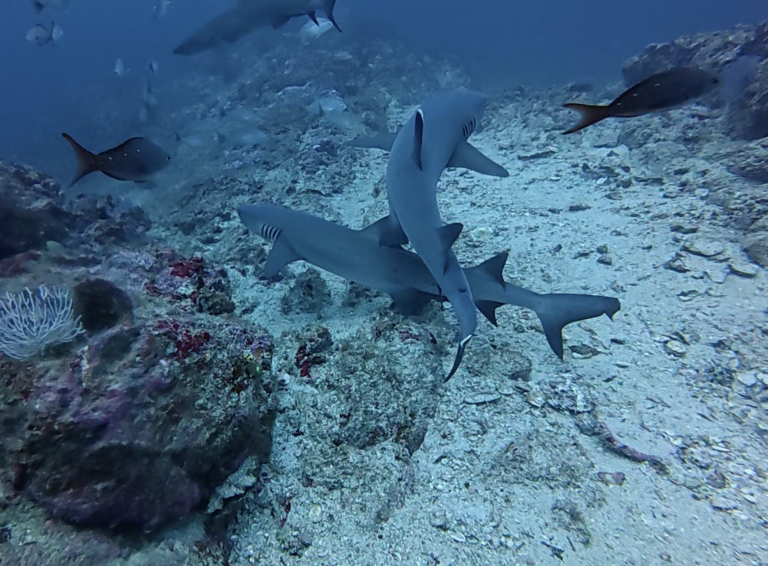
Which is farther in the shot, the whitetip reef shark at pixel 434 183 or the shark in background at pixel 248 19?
the shark in background at pixel 248 19

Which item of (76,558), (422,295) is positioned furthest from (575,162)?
(76,558)

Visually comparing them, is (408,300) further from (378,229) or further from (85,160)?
(85,160)

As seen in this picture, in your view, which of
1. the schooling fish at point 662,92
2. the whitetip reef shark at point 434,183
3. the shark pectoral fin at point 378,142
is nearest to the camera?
the schooling fish at point 662,92

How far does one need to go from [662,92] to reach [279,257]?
3.74 metres

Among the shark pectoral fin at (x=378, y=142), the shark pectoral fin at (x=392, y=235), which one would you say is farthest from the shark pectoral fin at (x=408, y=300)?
the shark pectoral fin at (x=378, y=142)

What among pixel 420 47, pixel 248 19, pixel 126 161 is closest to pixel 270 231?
pixel 126 161

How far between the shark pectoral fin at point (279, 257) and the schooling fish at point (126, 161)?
4.54ft

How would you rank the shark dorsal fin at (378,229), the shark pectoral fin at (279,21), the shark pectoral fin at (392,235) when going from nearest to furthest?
the shark pectoral fin at (392,235) → the shark dorsal fin at (378,229) → the shark pectoral fin at (279,21)

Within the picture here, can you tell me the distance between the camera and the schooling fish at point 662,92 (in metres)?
2.63

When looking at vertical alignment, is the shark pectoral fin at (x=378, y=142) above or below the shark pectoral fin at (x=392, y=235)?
above

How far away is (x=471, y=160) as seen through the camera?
199 inches

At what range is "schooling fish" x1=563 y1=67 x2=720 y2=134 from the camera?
2631mm

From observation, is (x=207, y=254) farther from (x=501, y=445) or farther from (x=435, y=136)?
(x=501, y=445)

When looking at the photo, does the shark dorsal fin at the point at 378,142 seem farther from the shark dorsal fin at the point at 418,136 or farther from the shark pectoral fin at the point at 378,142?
the shark dorsal fin at the point at 418,136
